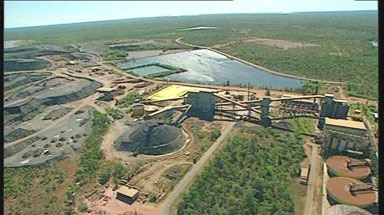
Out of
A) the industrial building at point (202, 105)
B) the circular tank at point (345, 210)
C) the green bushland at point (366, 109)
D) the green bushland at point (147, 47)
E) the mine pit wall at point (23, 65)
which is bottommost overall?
the green bushland at point (147, 47)

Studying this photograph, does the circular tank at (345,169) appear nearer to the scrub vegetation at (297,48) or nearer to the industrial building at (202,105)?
the industrial building at (202,105)

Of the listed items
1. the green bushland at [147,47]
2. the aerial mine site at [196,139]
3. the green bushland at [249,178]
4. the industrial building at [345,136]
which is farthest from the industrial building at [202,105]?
the green bushland at [147,47]

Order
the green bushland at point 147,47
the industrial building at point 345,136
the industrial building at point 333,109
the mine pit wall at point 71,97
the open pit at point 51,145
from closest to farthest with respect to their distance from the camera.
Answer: the industrial building at point 345,136
the open pit at point 51,145
the industrial building at point 333,109
the mine pit wall at point 71,97
the green bushland at point 147,47

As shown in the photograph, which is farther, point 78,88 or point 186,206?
point 78,88

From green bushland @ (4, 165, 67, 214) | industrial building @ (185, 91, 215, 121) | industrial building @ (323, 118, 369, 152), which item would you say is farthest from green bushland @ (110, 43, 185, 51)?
green bushland @ (4, 165, 67, 214)

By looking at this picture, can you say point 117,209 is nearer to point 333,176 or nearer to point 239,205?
point 239,205

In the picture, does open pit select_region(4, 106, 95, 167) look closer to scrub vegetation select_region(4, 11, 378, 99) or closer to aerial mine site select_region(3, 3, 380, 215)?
aerial mine site select_region(3, 3, 380, 215)
